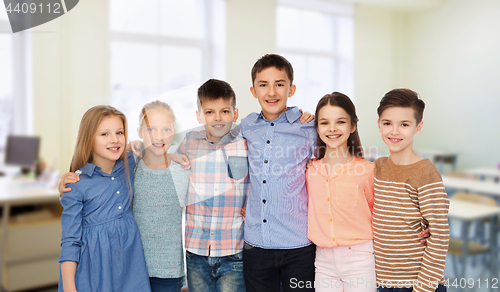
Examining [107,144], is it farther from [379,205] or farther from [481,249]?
[481,249]

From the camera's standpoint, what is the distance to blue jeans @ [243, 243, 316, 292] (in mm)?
1049

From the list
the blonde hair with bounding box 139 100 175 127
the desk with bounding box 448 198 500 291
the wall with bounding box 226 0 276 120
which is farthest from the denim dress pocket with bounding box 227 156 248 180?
the wall with bounding box 226 0 276 120

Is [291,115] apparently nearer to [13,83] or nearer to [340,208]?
[340,208]

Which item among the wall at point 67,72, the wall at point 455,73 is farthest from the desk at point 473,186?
the wall at point 67,72

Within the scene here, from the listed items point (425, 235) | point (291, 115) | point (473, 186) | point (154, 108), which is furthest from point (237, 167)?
point (473, 186)

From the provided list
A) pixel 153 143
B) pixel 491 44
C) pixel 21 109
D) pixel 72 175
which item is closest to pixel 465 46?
pixel 491 44

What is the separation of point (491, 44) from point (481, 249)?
1.78m

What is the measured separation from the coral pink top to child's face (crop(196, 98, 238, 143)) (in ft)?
1.17

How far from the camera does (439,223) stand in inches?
34.9

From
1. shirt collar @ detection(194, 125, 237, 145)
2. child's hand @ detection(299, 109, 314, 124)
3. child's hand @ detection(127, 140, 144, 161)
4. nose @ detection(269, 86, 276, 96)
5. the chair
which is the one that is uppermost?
nose @ detection(269, 86, 276, 96)

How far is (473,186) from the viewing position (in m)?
2.22

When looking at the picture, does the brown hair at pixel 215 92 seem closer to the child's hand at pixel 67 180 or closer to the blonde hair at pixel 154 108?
the blonde hair at pixel 154 108

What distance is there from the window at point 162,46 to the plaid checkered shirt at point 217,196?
1933 millimetres

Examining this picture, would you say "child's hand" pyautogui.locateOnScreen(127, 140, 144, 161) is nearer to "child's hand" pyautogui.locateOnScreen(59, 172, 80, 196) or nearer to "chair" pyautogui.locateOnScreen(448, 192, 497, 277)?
"child's hand" pyautogui.locateOnScreen(59, 172, 80, 196)
